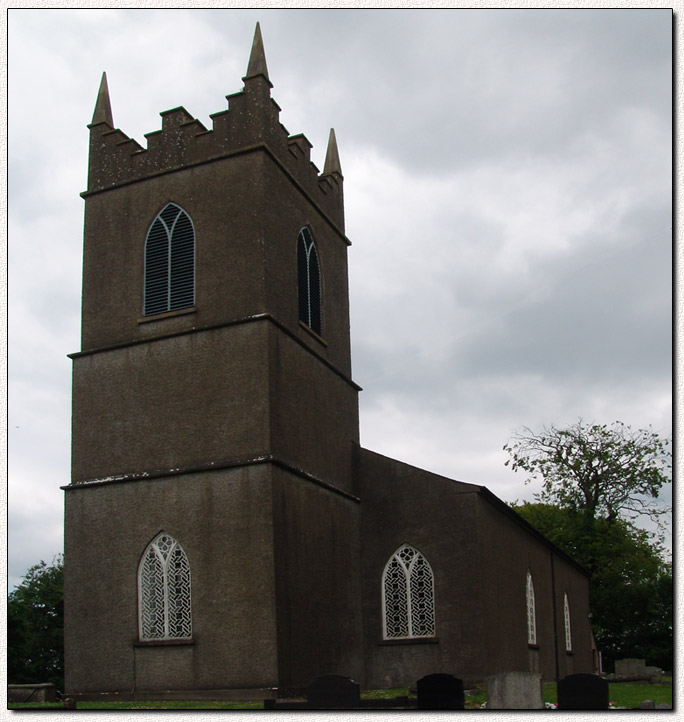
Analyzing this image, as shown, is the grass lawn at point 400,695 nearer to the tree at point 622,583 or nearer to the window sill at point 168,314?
the window sill at point 168,314

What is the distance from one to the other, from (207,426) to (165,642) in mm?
4922

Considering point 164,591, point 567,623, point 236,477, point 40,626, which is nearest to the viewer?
point 236,477

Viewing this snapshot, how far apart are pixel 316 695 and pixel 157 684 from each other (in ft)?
22.2

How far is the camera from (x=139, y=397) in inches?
899

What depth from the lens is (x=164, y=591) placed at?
835 inches

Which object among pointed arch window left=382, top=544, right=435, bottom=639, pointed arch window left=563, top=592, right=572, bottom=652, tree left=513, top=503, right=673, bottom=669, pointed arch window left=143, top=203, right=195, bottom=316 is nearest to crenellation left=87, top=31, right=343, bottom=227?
pointed arch window left=143, top=203, right=195, bottom=316

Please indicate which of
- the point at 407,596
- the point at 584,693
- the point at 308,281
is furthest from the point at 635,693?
the point at 308,281

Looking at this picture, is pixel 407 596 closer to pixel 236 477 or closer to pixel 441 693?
pixel 236 477

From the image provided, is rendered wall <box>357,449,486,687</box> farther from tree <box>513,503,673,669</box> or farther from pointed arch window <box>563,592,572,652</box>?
tree <box>513,503,673,669</box>

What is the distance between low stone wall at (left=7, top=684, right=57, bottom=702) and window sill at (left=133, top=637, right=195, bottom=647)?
6.83 ft

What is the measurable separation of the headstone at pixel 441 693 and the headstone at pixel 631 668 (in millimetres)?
18921

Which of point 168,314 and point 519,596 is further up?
point 168,314

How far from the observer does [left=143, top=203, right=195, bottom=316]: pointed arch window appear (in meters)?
23.4

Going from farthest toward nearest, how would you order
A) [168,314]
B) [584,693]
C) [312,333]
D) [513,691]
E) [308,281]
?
[308,281], [312,333], [168,314], [513,691], [584,693]
